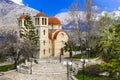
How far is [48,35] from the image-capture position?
66.5 meters

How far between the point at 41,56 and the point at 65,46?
21.0ft

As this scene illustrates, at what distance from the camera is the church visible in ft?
205

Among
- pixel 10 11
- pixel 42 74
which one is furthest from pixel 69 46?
pixel 10 11

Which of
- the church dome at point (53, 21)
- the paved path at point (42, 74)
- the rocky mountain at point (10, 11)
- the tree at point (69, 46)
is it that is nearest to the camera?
the paved path at point (42, 74)

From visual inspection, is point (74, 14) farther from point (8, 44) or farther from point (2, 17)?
point (2, 17)

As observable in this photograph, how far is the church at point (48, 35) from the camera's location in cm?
6257

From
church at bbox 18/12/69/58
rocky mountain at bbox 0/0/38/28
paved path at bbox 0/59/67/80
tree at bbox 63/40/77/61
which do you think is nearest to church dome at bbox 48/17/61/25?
church at bbox 18/12/69/58

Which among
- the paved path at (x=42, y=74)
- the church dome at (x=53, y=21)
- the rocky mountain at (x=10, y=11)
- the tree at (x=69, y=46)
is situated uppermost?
the rocky mountain at (x=10, y=11)

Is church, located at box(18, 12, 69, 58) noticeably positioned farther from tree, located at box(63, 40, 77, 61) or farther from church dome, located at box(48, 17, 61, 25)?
tree, located at box(63, 40, 77, 61)

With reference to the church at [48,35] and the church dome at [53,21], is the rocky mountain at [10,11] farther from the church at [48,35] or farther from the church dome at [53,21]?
the church at [48,35]

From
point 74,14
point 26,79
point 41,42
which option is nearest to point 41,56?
point 41,42

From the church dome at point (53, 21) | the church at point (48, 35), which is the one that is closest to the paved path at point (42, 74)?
the church at point (48, 35)

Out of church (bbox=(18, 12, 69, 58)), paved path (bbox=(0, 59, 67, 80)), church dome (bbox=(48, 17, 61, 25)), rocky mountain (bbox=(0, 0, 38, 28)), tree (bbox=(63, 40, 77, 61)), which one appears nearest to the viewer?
paved path (bbox=(0, 59, 67, 80))

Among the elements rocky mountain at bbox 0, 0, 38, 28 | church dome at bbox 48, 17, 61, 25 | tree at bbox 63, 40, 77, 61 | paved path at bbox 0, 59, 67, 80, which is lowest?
paved path at bbox 0, 59, 67, 80
